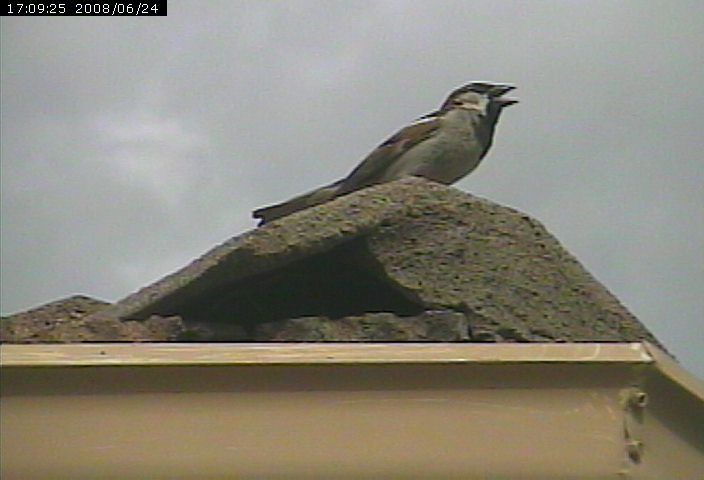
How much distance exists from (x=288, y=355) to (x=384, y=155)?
69cm

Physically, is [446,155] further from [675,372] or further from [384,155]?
[675,372]

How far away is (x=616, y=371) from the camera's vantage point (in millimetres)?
578

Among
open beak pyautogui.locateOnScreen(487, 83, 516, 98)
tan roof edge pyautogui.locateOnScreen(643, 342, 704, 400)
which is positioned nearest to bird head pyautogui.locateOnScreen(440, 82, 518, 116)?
open beak pyautogui.locateOnScreen(487, 83, 516, 98)

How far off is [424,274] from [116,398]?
0.32m

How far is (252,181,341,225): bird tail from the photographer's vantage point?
A: 1125 mm

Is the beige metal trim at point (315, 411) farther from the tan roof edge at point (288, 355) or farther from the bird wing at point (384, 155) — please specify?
the bird wing at point (384, 155)

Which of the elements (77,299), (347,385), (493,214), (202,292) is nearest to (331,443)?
(347,385)

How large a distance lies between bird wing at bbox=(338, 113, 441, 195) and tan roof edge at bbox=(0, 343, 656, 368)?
0.59 m

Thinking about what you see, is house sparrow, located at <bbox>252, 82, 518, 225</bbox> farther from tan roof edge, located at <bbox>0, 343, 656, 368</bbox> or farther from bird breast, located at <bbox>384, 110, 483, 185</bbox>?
tan roof edge, located at <bbox>0, 343, 656, 368</bbox>

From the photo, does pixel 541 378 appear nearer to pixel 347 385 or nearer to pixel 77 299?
pixel 347 385

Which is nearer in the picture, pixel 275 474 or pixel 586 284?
pixel 275 474

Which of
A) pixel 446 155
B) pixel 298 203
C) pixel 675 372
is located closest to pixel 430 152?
pixel 446 155

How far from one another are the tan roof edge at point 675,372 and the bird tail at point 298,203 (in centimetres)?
55

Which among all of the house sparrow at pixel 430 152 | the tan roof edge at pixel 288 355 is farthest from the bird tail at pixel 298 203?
the tan roof edge at pixel 288 355
